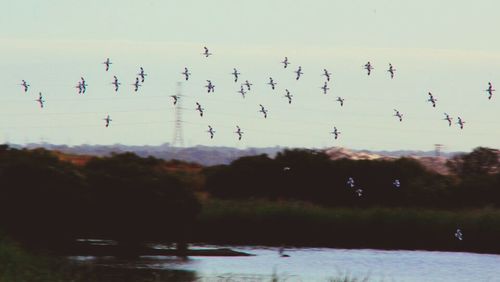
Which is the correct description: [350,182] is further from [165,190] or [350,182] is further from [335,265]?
[335,265]

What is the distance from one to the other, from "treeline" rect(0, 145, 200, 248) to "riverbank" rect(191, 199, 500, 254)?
11.5 ft

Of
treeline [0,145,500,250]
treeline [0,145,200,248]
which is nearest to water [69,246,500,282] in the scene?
treeline [0,145,200,248]

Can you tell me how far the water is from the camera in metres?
44.5

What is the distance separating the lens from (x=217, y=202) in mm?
59062

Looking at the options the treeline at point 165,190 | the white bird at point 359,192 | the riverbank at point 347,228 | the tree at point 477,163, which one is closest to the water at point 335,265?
the riverbank at point 347,228

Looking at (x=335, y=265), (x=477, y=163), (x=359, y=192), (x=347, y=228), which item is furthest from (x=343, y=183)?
(x=335, y=265)

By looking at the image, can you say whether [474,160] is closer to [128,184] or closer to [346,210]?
[346,210]

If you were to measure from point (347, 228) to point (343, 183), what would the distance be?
425 inches

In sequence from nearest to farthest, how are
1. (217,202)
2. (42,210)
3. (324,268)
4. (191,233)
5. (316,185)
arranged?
(42,210) → (324,268) → (191,233) → (217,202) → (316,185)

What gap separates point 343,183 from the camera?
2643 inches

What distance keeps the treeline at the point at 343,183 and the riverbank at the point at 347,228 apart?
6.82 meters

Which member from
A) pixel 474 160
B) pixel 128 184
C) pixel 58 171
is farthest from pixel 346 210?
pixel 474 160

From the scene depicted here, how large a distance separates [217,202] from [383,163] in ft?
48.0

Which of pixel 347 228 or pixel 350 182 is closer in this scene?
pixel 347 228
